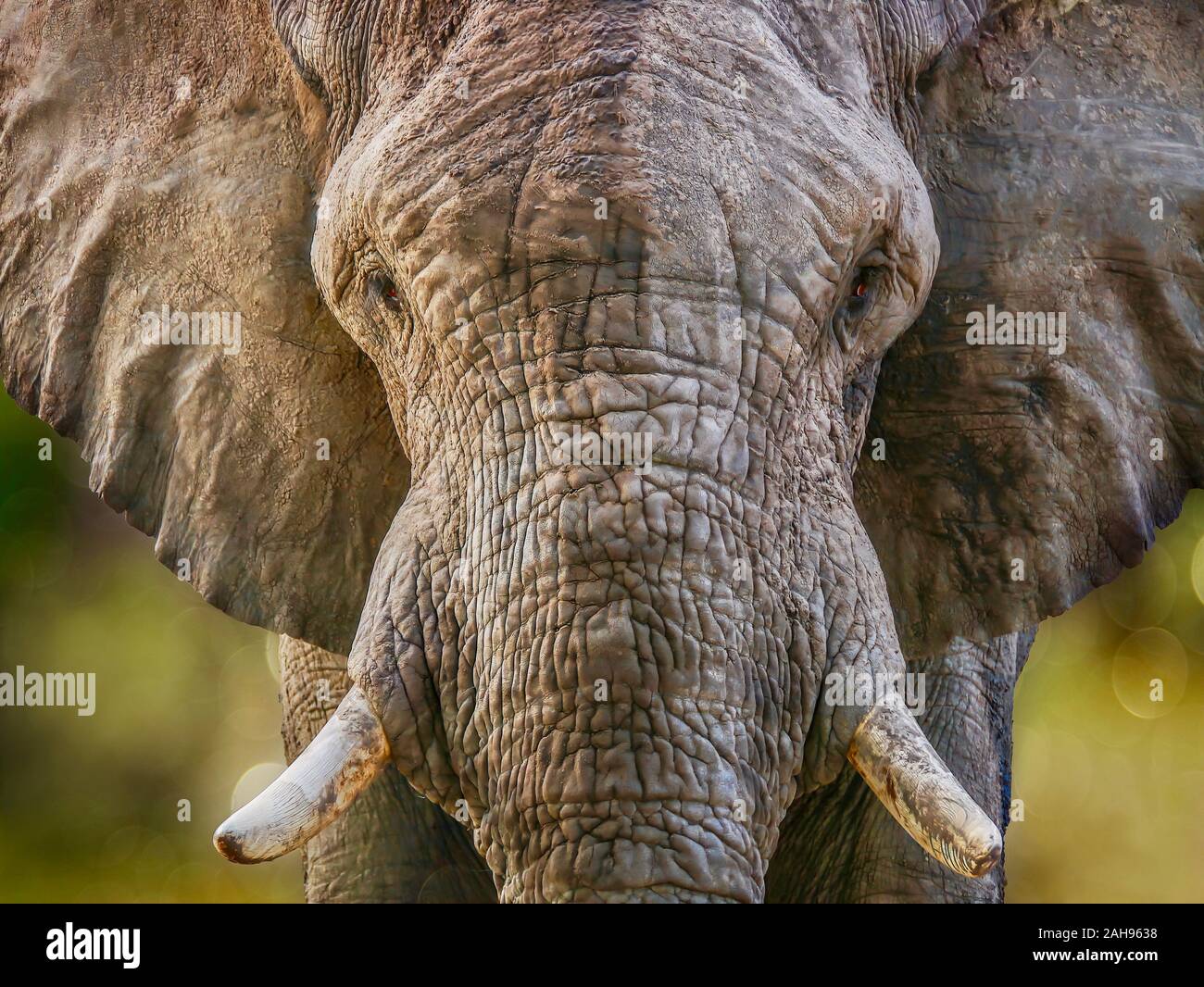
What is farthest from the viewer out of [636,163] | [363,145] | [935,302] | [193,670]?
[193,670]

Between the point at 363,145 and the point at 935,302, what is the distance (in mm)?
1081

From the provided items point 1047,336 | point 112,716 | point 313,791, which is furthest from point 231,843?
point 112,716

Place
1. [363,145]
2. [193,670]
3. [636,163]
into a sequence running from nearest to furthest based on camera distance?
[636,163] → [363,145] → [193,670]

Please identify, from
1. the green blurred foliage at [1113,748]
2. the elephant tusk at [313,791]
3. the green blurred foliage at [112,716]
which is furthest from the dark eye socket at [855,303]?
the green blurred foliage at [1113,748]

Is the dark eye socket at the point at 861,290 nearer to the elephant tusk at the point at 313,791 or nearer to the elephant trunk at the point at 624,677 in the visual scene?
the elephant trunk at the point at 624,677

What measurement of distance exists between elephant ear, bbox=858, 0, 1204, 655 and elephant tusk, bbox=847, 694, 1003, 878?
29.4 inches

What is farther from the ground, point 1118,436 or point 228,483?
point 1118,436

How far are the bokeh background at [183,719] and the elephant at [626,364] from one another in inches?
234

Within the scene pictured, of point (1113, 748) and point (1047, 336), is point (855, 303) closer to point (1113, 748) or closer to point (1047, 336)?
point (1047, 336)

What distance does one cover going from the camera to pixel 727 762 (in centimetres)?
267

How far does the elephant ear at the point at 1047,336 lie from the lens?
11.0ft
